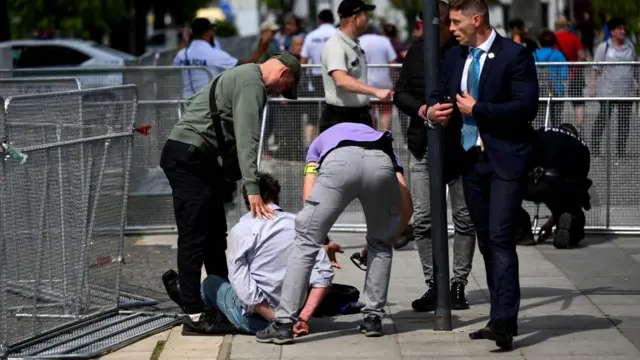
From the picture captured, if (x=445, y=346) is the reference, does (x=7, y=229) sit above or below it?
above

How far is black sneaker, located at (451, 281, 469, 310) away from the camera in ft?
26.6

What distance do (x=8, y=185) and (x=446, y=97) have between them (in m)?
→ 2.41

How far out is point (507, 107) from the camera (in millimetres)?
6738

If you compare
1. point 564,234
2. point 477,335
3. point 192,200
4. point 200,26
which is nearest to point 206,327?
point 192,200

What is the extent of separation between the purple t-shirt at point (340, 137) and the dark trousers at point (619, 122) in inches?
177

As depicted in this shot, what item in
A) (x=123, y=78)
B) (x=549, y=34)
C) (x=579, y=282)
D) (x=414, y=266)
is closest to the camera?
(x=579, y=282)

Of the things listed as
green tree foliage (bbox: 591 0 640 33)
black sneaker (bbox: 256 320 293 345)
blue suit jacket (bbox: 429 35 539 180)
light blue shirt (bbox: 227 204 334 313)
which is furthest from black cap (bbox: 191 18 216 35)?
green tree foliage (bbox: 591 0 640 33)

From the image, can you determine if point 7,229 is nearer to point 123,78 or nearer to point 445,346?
point 445,346

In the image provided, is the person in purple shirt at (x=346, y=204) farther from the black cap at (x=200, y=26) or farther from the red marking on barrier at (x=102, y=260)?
the black cap at (x=200, y=26)

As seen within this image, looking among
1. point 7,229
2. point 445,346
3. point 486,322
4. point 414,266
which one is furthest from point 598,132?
point 7,229

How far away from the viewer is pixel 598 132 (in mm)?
11172

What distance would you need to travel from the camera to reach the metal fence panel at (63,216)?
677 cm

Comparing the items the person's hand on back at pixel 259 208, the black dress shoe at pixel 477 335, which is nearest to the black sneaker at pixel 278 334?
the person's hand on back at pixel 259 208

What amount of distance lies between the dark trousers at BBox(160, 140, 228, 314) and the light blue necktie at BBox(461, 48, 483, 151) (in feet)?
4.88
